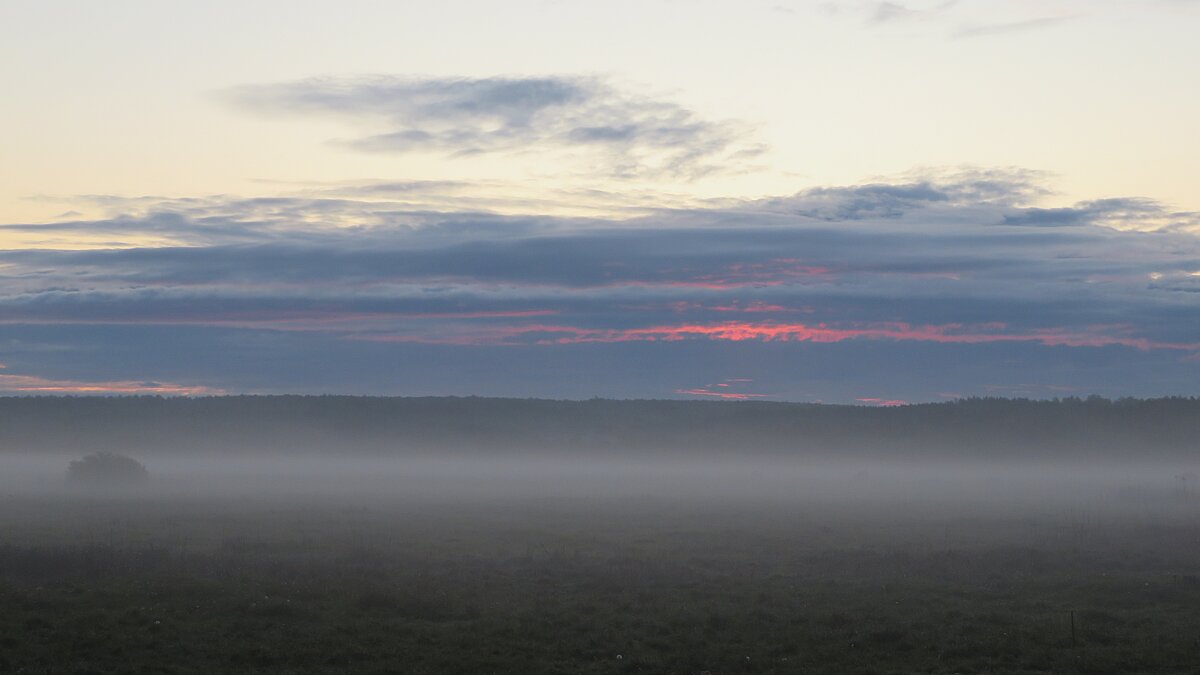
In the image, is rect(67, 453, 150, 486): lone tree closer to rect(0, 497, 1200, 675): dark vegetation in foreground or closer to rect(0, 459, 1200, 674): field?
rect(0, 459, 1200, 674): field

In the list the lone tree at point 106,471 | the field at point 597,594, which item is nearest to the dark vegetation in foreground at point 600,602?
the field at point 597,594

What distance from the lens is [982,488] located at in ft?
371

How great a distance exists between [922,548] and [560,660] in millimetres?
26107

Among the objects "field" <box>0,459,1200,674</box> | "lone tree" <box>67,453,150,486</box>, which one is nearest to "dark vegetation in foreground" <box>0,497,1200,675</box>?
"field" <box>0,459,1200,674</box>

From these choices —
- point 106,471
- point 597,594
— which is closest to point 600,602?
point 597,594

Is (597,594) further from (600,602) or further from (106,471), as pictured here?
(106,471)

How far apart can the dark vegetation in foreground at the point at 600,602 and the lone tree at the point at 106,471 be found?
161ft

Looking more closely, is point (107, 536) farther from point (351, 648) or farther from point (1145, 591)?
point (1145, 591)

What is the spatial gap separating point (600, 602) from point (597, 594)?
1716 millimetres

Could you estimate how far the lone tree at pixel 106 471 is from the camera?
9731cm

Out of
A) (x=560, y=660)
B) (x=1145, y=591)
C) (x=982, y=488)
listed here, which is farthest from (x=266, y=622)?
(x=982, y=488)

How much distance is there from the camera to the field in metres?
23.2

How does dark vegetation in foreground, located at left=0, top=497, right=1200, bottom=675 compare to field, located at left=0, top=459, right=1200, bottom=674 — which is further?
field, located at left=0, top=459, right=1200, bottom=674

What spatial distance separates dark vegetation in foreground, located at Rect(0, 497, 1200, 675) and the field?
96mm
